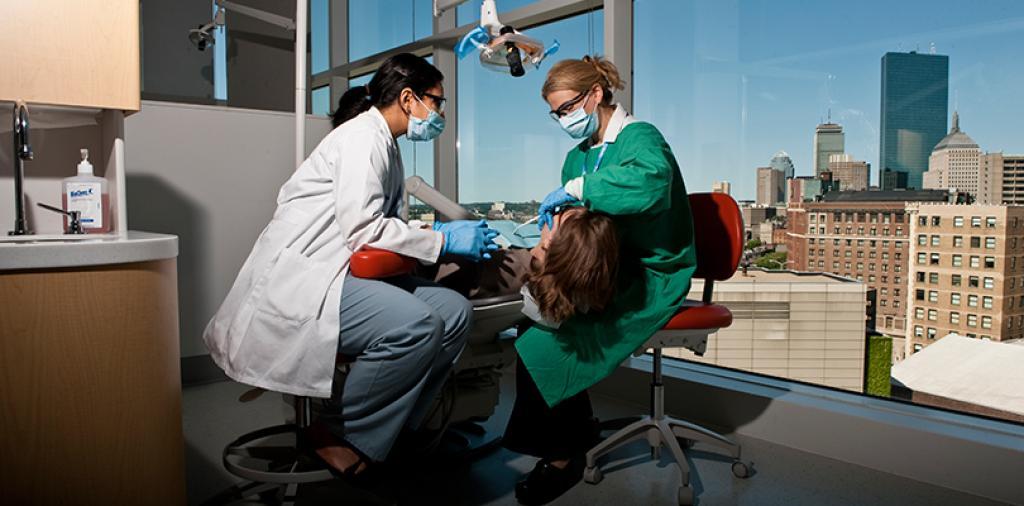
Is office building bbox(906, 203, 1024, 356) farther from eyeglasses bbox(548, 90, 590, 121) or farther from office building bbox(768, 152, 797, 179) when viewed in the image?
eyeglasses bbox(548, 90, 590, 121)

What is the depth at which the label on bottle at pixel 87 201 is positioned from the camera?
171cm

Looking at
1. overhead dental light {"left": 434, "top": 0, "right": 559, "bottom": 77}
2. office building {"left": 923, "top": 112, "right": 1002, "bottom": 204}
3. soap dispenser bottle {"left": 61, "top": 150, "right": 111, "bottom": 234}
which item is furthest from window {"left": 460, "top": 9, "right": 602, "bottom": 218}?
soap dispenser bottle {"left": 61, "top": 150, "right": 111, "bottom": 234}

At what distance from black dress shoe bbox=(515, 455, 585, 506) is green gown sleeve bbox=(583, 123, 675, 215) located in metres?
0.73

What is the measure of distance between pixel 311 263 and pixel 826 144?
5.44 feet

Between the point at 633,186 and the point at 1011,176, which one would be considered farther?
the point at 1011,176

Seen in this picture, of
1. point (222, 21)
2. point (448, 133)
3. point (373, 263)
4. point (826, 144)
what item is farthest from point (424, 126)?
point (222, 21)

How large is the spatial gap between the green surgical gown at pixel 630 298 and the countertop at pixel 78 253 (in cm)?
94

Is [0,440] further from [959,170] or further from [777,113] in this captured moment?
[959,170]

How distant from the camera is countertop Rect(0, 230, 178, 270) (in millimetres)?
1303

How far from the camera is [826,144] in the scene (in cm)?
226

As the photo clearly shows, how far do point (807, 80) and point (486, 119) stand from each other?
162 centimetres

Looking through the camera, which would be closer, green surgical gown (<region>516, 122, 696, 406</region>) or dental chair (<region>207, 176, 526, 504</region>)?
dental chair (<region>207, 176, 526, 504</region>)

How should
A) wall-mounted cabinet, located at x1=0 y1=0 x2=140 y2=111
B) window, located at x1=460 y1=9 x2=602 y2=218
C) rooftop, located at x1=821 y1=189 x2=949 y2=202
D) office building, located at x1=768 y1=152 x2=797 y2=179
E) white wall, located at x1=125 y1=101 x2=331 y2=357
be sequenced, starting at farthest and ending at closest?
window, located at x1=460 y1=9 x2=602 y2=218 → white wall, located at x1=125 y1=101 x2=331 y2=357 → office building, located at x1=768 y1=152 x2=797 y2=179 → rooftop, located at x1=821 y1=189 x2=949 y2=202 → wall-mounted cabinet, located at x1=0 y1=0 x2=140 y2=111

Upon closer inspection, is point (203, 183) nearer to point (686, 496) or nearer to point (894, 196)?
point (686, 496)
